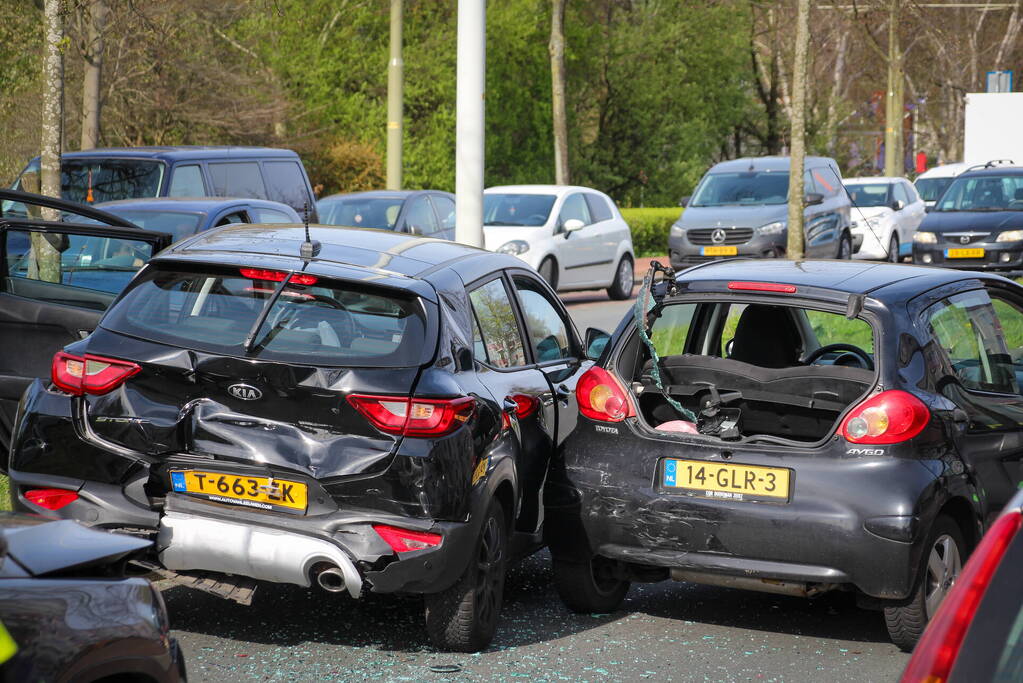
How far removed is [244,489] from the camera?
208 inches

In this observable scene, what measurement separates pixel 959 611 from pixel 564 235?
1766 cm

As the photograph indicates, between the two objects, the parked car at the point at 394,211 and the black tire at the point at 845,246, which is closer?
the parked car at the point at 394,211

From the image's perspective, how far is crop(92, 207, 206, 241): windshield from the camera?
10.8 metres

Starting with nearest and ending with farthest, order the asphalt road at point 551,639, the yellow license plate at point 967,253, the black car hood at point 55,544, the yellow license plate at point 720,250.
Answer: the black car hood at point 55,544 → the asphalt road at point 551,639 → the yellow license plate at point 967,253 → the yellow license plate at point 720,250

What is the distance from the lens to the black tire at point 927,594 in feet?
18.1

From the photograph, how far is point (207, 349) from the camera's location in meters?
5.45

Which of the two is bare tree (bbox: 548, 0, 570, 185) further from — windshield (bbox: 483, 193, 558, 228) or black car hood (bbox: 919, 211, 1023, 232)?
windshield (bbox: 483, 193, 558, 228)

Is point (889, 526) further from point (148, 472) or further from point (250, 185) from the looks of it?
point (250, 185)

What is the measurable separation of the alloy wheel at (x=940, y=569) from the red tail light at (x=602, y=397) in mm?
1309

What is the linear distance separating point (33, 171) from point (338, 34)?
2101 centimetres

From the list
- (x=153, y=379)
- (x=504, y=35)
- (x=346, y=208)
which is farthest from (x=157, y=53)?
(x=153, y=379)

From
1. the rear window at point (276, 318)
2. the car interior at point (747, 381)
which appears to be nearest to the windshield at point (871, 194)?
the car interior at point (747, 381)

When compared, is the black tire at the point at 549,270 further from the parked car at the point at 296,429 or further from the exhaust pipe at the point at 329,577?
the exhaust pipe at the point at 329,577

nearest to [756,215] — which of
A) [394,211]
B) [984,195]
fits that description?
[984,195]
